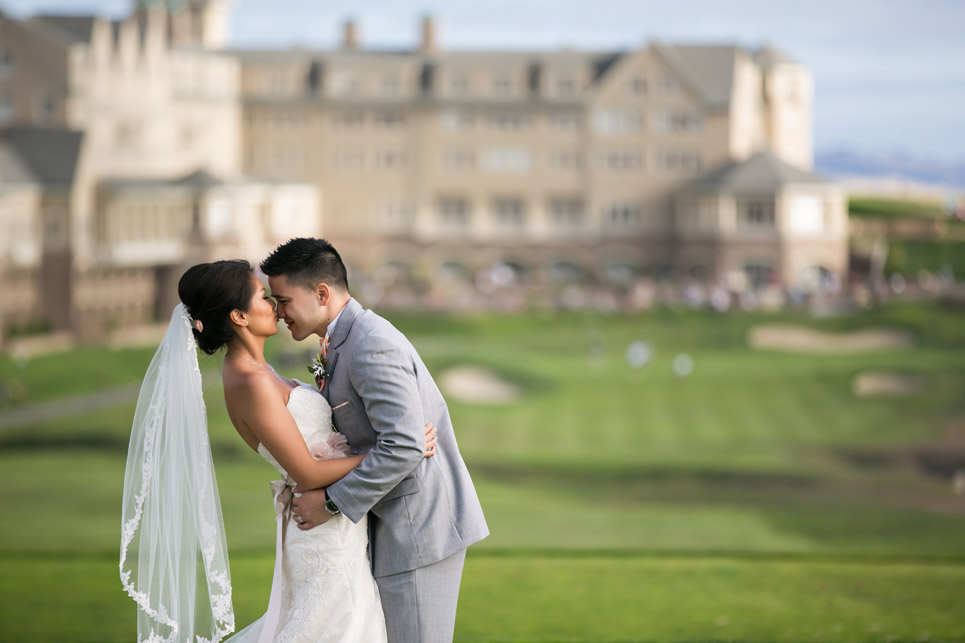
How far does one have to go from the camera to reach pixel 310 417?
536cm

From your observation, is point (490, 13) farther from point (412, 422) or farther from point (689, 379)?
point (412, 422)

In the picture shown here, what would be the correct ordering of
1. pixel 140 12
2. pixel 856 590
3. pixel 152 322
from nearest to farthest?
1. pixel 856 590
2. pixel 152 322
3. pixel 140 12

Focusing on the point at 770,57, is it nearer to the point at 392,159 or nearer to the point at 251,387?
the point at 392,159

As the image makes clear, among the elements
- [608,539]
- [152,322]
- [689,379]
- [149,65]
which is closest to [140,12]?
[149,65]

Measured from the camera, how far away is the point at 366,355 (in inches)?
203

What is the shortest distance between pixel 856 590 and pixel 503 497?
15.0m

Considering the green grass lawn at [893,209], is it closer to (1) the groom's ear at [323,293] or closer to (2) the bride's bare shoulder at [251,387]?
(1) the groom's ear at [323,293]

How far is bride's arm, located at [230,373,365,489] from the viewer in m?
5.20

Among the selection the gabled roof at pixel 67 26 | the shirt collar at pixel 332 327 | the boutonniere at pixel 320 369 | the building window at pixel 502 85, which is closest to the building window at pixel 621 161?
the building window at pixel 502 85

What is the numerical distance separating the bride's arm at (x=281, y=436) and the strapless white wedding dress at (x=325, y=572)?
108 millimetres

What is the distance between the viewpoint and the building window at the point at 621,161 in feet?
170

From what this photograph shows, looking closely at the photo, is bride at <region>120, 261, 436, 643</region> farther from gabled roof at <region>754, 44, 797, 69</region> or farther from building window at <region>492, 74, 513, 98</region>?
gabled roof at <region>754, 44, 797, 69</region>

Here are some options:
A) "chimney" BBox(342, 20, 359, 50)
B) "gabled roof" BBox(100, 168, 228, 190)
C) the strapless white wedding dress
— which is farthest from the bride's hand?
"chimney" BBox(342, 20, 359, 50)

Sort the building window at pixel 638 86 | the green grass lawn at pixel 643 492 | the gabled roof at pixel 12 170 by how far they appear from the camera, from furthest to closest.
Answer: the building window at pixel 638 86, the gabled roof at pixel 12 170, the green grass lawn at pixel 643 492
